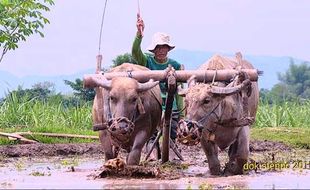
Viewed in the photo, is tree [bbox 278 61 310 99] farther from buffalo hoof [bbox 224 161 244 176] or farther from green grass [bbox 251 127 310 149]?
buffalo hoof [bbox 224 161 244 176]

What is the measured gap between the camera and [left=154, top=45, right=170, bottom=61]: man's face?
12.5 m

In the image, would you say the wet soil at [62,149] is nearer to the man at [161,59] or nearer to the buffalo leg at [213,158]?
the man at [161,59]

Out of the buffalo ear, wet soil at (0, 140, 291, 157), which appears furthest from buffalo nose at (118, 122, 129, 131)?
wet soil at (0, 140, 291, 157)

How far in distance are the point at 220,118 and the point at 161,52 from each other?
2.56 meters

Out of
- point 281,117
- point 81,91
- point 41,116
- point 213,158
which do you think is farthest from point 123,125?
point 81,91

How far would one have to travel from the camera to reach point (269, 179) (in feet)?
32.0

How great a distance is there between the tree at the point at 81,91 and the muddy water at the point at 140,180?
17.2 m

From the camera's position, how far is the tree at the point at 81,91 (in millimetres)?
29562

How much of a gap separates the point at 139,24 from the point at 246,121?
92.0 inches

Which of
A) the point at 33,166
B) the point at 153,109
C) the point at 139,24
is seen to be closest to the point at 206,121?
the point at 153,109

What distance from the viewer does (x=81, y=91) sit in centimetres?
3041

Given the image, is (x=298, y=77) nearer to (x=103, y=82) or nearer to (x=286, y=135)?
(x=286, y=135)

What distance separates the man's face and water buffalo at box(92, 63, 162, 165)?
4.19 ft

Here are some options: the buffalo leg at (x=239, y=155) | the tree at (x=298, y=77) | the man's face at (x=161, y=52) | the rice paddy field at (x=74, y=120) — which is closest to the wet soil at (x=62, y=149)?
the rice paddy field at (x=74, y=120)
